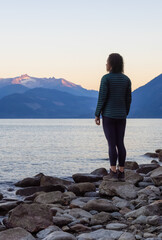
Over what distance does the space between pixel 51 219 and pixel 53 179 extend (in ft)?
18.5

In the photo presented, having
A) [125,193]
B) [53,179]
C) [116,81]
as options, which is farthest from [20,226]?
[53,179]

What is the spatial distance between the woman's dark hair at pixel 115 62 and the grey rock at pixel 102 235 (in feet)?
13.0

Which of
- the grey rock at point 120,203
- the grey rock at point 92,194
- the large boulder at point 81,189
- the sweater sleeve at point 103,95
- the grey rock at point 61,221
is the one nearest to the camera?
the grey rock at point 61,221

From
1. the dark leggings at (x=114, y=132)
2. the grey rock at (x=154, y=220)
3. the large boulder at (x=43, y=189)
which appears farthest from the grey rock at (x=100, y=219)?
the large boulder at (x=43, y=189)

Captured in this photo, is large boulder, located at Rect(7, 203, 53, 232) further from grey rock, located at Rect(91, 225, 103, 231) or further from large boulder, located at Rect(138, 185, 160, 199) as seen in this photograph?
large boulder, located at Rect(138, 185, 160, 199)

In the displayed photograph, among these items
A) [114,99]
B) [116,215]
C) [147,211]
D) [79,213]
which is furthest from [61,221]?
[114,99]

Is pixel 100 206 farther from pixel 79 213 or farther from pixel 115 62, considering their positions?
pixel 115 62

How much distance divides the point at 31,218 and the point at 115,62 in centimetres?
395

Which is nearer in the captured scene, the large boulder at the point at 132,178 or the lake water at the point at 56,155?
the large boulder at the point at 132,178

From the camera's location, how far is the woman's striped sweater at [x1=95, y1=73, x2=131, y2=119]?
8.23 metres

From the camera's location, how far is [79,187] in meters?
9.92

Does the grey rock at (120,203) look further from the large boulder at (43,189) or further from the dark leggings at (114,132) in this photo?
the large boulder at (43,189)

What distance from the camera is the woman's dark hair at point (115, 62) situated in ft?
27.4

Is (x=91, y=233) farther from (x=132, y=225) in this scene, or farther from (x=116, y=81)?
(x=116, y=81)
